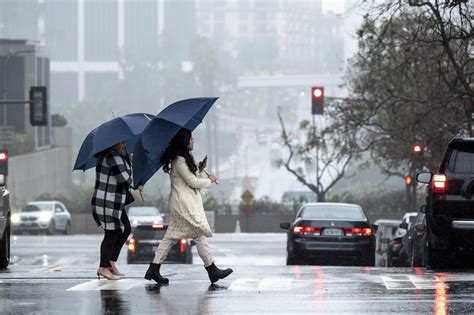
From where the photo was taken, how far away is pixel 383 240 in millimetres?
35781

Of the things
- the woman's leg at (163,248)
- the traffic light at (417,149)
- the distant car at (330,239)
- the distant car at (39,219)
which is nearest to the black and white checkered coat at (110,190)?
the woman's leg at (163,248)

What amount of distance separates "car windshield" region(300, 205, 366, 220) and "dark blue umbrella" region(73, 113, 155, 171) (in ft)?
30.1

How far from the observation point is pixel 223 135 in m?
193

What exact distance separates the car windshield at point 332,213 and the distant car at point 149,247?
584 centimetres

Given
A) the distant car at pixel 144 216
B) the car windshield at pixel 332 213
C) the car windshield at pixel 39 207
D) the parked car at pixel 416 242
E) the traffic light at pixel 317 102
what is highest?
the traffic light at pixel 317 102

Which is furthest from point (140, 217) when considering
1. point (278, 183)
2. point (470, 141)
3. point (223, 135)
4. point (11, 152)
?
point (223, 135)

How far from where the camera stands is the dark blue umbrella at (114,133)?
A: 1582 centimetres

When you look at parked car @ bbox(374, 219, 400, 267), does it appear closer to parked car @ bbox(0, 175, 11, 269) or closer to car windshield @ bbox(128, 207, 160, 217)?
parked car @ bbox(0, 175, 11, 269)

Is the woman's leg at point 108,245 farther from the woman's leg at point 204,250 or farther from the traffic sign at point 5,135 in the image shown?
the traffic sign at point 5,135

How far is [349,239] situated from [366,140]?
1418 inches

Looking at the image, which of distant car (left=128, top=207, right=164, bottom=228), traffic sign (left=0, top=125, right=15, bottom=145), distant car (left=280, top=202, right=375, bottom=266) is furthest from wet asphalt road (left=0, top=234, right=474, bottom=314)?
traffic sign (left=0, top=125, right=15, bottom=145)

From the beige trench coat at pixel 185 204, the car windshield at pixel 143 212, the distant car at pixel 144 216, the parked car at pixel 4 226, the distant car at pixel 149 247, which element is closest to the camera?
the beige trench coat at pixel 185 204

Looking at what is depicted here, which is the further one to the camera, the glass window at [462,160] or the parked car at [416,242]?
the parked car at [416,242]

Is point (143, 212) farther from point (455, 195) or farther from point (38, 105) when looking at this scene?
point (455, 195)
